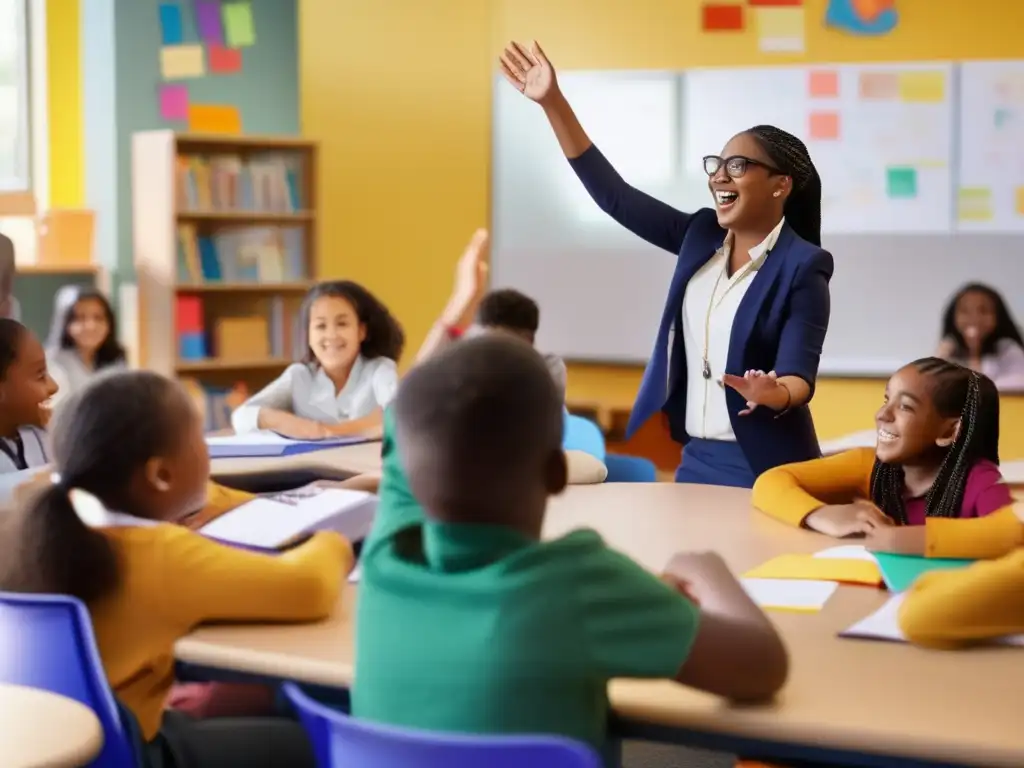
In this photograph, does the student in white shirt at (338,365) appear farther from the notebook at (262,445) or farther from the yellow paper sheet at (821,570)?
the yellow paper sheet at (821,570)

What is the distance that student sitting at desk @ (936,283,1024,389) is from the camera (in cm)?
585

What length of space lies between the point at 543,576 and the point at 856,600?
28.3 inches

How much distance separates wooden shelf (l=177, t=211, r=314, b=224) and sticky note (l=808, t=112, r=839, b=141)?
96.8 inches

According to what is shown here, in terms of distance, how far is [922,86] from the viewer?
5973 millimetres

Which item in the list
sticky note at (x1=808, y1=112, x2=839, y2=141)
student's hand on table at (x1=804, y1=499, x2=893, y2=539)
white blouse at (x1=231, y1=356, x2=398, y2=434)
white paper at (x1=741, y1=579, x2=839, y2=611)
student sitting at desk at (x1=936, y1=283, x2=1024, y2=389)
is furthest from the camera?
sticky note at (x1=808, y1=112, x2=839, y2=141)

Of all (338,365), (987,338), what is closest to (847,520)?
(338,365)

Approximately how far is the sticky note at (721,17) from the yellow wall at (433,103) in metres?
0.03

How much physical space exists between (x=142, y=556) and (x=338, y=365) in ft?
7.66

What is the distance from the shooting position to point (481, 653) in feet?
4.64

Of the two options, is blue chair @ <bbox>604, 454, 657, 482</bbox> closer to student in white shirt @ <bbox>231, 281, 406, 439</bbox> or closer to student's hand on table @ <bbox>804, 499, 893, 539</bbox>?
student in white shirt @ <bbox>231, 281, 406, 439</bbox>

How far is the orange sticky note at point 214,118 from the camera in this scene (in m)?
7.28

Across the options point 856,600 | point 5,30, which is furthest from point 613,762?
point 5,30

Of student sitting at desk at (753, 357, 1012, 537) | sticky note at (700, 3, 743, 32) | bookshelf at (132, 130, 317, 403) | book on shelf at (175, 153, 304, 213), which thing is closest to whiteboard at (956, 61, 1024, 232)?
sticky note at (700, 3, 743, 32)

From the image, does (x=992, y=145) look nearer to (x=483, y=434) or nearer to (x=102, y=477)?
(x=102, y=477)
